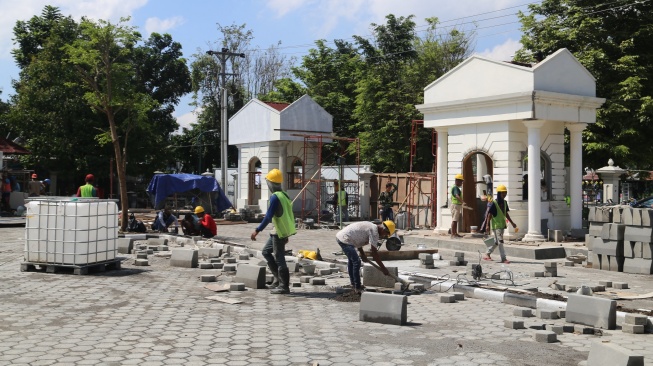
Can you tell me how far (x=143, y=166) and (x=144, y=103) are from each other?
20424mm

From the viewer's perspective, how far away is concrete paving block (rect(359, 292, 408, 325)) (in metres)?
8.46

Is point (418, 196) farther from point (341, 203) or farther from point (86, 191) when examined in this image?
point (86, 191)

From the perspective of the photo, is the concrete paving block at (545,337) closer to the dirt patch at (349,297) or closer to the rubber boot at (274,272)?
the dirt patch at (349,297)

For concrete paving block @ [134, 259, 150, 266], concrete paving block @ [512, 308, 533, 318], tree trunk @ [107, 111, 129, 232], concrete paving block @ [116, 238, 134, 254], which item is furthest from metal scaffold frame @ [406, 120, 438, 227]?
concrete paving block @ [512, 308, 533, 318]

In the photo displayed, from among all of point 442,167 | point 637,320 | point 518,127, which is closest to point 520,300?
point 637,320

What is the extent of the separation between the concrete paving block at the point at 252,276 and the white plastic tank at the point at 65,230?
9.59 feet

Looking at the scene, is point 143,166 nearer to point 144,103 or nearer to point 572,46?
point 144,103

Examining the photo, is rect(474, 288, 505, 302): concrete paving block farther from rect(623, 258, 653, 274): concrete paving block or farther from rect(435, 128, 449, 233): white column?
rect(435, 128, 449, 233): white column

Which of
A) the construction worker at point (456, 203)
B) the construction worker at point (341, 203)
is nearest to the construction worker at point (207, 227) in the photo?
the construction worker at point (456, 203)

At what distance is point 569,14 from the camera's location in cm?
3062

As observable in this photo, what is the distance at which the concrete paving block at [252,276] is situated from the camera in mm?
11281

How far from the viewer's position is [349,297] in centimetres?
1041

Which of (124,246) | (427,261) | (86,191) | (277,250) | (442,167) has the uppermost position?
(442,167)

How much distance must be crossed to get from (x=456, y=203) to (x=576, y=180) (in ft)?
14.1
